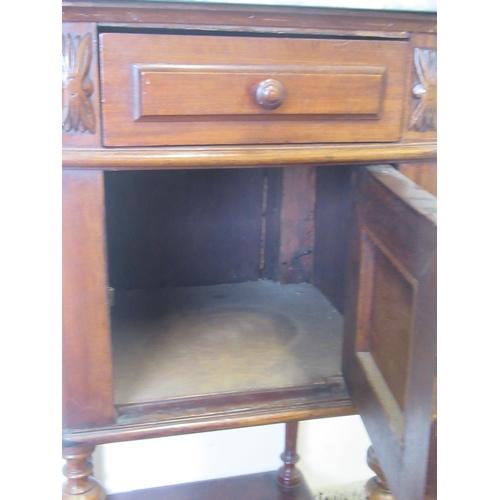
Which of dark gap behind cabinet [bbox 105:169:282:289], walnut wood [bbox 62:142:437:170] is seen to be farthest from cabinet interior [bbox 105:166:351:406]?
walnut wood [bbox 62:142:437:170]

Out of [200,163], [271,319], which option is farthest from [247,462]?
[200,163]

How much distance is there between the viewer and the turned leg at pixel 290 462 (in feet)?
3.66

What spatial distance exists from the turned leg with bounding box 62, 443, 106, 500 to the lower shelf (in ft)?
1.28

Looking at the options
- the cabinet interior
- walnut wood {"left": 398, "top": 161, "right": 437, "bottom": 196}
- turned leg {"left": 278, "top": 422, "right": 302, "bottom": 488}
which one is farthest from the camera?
turned leg {"left": 278, "top": 422, "right": 302, "bottom": 488}

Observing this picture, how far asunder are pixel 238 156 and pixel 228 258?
1.69 feet

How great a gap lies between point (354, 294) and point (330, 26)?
0.98 feet

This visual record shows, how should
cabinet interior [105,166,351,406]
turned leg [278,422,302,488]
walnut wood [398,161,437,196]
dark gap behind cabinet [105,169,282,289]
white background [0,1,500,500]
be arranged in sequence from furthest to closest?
turned leg [278,422,302,488], dark gap behind cabinet [105,169,282,289], cabinet interior [105,166,351,406], walnut wood [398,161,437,196], white background [0,1,500,500]

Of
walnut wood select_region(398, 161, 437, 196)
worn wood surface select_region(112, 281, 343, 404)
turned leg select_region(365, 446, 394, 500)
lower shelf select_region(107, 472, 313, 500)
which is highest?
walnut wood select_region(398, 161, 437, 196)

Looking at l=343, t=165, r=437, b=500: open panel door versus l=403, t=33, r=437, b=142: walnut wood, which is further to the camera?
l=403, t=33, r=437, b=142: walnut wood

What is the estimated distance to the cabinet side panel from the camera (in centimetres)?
55

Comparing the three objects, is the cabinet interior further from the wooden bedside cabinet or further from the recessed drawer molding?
the recessed drawer molding

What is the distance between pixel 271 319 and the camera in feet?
2.95

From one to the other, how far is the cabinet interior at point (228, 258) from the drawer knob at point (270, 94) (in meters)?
0.36
